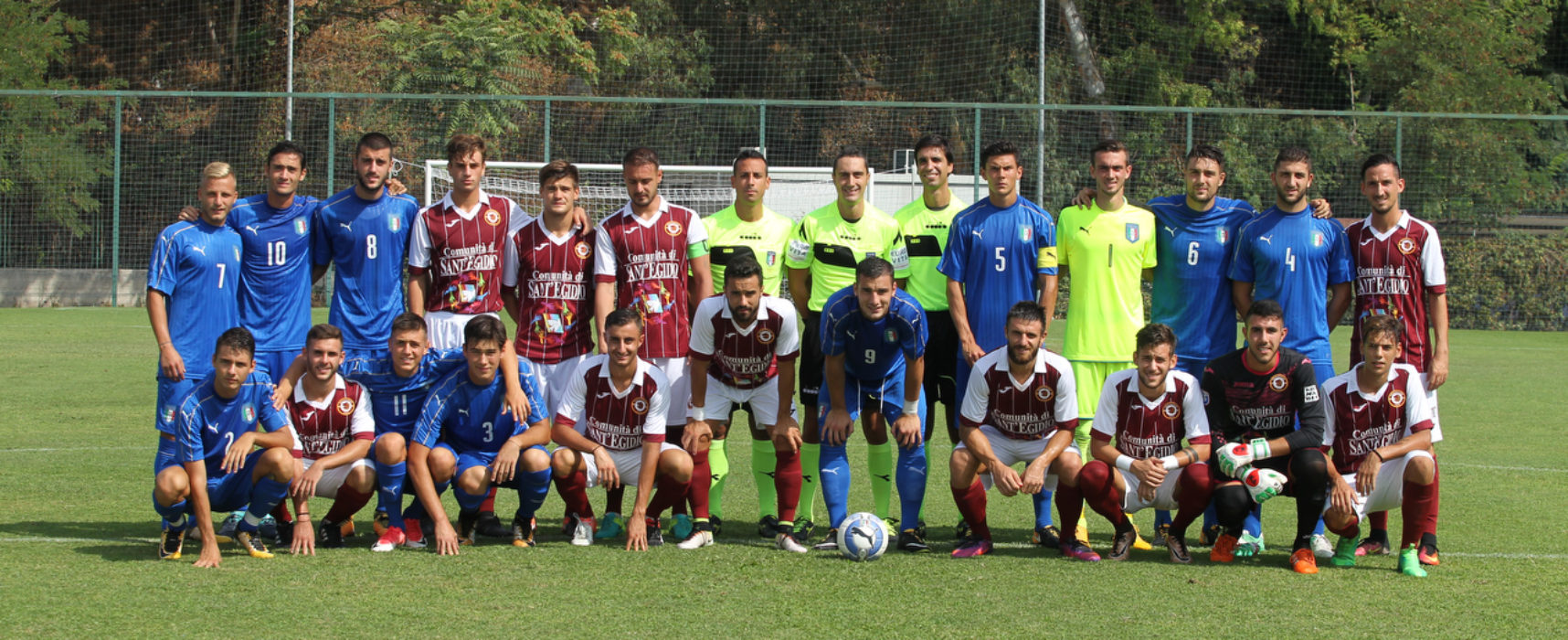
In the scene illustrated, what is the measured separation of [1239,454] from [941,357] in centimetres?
147

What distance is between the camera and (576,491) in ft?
17.7

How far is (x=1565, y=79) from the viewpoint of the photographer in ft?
79.5

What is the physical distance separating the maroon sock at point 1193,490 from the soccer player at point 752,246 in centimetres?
171

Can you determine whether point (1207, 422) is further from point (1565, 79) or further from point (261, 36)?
point (1565, 79)

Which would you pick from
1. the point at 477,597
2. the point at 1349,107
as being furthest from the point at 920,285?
the point at 1349,107

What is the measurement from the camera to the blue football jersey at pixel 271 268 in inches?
224

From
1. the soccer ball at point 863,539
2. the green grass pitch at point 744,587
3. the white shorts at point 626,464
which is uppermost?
the white shorts at point 626,464

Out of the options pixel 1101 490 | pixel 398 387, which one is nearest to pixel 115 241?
pixel 398 387

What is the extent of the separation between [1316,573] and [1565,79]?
77.6 feet

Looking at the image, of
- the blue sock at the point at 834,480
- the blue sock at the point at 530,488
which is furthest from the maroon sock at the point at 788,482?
the blue sock at the point at 530,488

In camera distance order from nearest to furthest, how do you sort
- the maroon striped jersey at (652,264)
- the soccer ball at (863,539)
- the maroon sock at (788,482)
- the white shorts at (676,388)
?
1. the soccer ball at (863,539)
2. the maroon sock at (788,482)
3. the white shorts at (676,388)
4. the maroon striped jersey at (652,264)

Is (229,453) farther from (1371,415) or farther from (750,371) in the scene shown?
(1371,415)

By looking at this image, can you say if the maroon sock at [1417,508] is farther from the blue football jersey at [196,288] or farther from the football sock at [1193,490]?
the blue football jersey at [196,288]

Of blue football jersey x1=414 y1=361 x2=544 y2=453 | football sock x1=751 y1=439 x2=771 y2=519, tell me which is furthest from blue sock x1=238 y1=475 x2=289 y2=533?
football sock x1=751 y1=439 x2=771 y2=519
